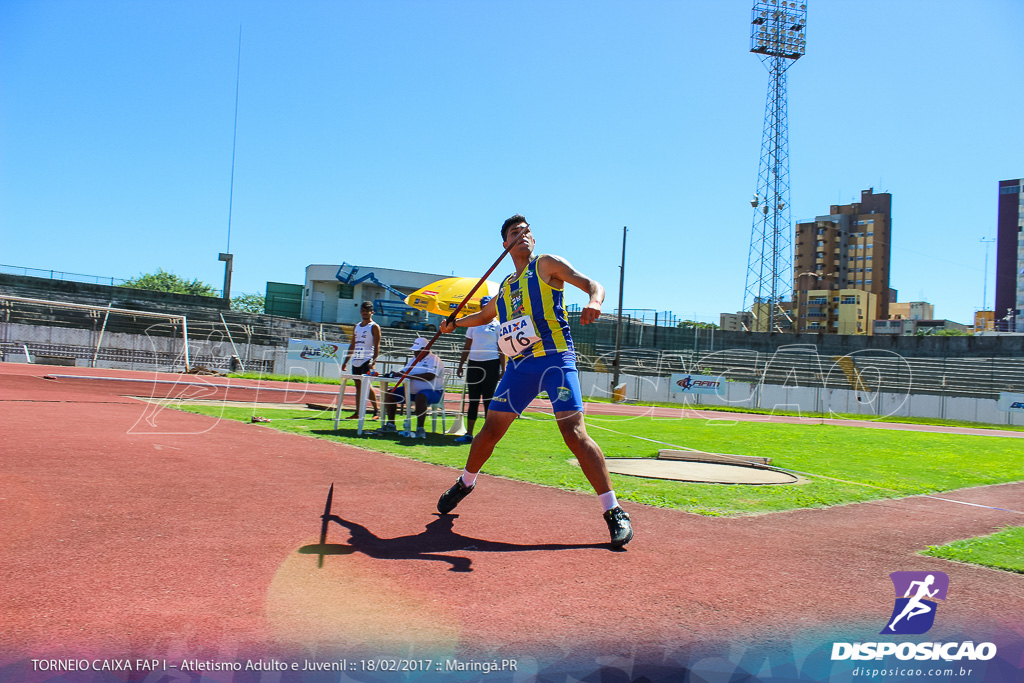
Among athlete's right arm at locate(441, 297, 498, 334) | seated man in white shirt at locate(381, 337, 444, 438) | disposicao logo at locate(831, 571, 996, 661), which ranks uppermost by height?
athlete's right arm at locate(441, 297, 498, 334)

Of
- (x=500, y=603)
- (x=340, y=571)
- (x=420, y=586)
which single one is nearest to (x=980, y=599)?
(x=500, y=603)

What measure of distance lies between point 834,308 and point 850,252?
41.9 feet

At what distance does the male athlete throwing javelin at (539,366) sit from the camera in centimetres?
399

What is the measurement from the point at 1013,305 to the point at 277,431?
382 ft

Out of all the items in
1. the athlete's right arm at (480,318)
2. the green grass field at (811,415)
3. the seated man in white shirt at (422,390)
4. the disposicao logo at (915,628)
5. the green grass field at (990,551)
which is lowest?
the green grass field at (811,415)

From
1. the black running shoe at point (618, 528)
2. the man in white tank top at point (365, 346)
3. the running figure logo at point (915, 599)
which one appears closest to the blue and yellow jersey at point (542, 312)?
the black running shoe at point (618, 528)

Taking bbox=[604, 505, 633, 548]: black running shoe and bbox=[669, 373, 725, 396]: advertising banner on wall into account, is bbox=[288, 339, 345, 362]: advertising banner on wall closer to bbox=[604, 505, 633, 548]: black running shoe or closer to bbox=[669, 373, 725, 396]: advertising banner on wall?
bbox=[669, 373, 725, 396]: advertising banner on wall

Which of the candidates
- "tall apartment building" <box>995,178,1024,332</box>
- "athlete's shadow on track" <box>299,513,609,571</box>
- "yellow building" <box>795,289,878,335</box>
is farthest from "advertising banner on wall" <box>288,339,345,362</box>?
"tall apartment building" <box>995,178,1024,332</box>

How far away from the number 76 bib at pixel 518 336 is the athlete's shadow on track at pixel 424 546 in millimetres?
1166

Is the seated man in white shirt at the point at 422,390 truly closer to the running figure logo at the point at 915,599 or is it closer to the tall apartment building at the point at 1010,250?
the running figure logo at the point at 915,599

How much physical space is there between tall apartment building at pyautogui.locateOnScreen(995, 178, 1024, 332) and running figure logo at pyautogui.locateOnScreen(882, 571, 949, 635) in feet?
377

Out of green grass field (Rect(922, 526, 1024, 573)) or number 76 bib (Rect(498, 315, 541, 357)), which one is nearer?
green grass field (Rect(922, 526, 1024, 573))

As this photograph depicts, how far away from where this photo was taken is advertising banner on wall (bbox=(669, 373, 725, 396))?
32.0m

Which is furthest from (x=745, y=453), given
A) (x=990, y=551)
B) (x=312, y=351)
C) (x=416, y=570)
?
(x=312, y=351)
